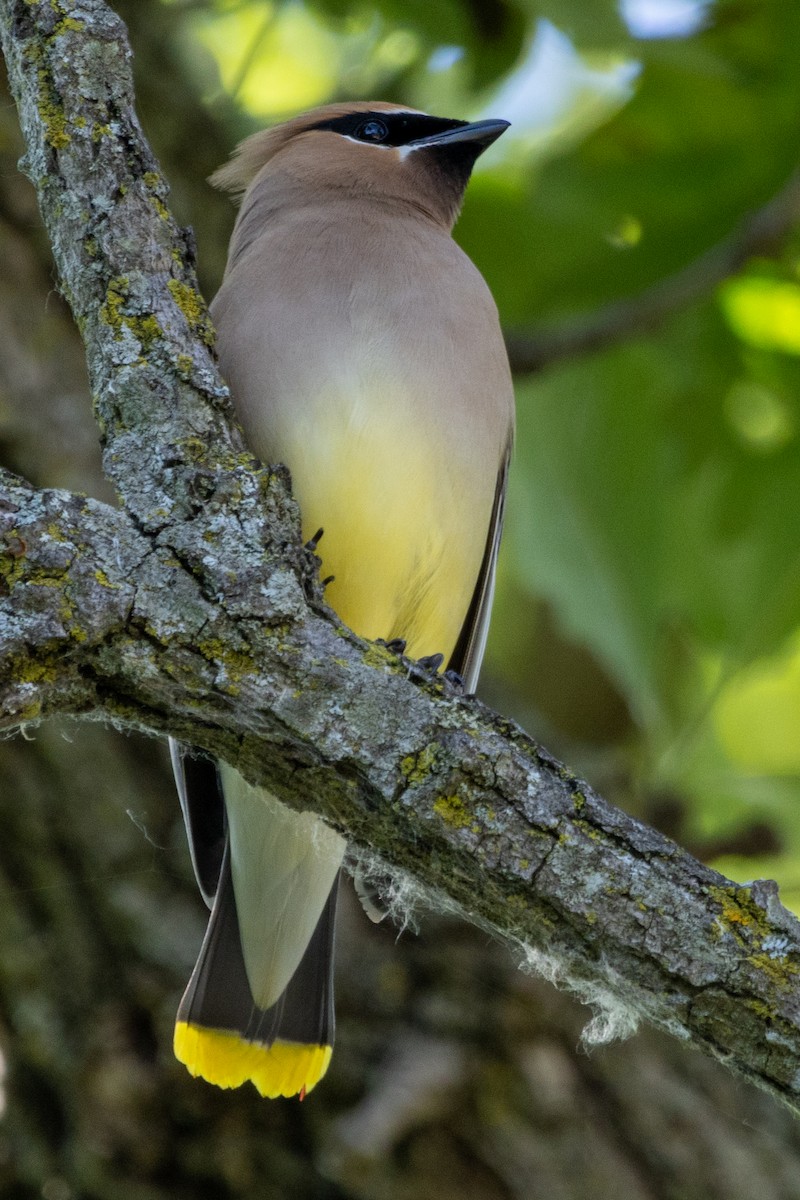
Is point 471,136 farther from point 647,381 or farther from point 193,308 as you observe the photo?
point 193,308

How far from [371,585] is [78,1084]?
62.1 inches

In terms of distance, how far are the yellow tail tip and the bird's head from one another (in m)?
2.37

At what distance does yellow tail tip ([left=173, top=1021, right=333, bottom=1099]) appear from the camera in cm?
394

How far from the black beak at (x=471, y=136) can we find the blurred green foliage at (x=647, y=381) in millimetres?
449

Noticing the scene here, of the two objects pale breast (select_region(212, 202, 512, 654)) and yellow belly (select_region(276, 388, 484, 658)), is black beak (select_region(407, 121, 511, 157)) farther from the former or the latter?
yellow belly (select_region(276, 388, 484, 658))

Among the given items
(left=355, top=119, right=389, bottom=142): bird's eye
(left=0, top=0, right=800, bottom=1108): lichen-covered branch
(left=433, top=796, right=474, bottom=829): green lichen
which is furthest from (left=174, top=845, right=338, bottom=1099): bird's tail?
(left=355, top=119, right=389, bottom=142): bird's eye

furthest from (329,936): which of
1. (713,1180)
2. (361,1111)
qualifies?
(713,1180)

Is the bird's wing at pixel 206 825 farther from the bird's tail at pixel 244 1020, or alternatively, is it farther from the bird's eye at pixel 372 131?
the bird's eye at pixel 372 131

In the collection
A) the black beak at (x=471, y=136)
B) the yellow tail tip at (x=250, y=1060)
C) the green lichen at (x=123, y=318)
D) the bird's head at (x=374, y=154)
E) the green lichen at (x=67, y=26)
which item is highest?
the black beak at (x=471, y=136)

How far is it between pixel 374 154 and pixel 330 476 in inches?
56.4

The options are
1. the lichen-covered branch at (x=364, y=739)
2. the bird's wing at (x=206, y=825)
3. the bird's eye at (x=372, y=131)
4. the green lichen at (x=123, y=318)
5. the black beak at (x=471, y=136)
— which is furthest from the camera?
the bird's eye at (x=372, y=131)

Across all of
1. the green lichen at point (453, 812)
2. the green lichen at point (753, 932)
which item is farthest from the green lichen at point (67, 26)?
the green lichen at point (753, 932)

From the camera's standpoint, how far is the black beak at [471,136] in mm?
4734

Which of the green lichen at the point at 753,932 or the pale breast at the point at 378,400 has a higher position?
the pale breast at the point at 378,400
